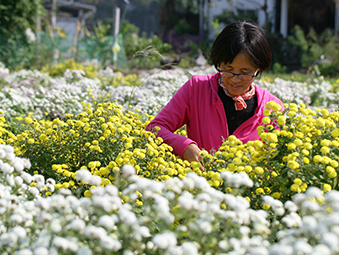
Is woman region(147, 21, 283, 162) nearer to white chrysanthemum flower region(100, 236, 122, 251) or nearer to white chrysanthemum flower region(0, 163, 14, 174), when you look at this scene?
white chrysanthemum flower region(0, 163, 14, 174)

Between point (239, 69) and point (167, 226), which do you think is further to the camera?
point (239, 69)

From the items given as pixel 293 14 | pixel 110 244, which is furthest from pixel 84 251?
pixel 293 14

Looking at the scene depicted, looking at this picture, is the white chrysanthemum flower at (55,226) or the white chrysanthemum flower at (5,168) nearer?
the white chrysanthemum flower at (55,226)

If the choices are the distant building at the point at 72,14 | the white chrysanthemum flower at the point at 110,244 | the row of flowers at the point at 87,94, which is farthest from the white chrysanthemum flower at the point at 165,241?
the distant building at the point at 72,14

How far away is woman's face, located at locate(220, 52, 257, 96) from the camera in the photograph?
2389 millimetres

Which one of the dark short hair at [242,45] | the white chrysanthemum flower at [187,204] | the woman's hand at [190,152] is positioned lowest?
the woman's hand at [190,152]

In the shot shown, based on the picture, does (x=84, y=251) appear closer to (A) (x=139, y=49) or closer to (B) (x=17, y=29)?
(B) (x=17, y=29)

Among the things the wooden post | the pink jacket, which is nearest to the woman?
the pink jacket

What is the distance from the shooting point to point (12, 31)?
11.3 metres

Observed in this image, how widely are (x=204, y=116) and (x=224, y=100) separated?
7.5 inches

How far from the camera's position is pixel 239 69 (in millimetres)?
2412

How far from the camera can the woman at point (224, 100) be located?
7.88 ft

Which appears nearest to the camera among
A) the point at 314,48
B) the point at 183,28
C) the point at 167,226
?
the point at 167,226

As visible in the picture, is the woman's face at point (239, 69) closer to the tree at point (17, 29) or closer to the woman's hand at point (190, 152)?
the woman's hand at point (190, 152)
